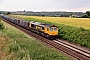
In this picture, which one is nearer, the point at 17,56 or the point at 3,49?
the point at 17,56

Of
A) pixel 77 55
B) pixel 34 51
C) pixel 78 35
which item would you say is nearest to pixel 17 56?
pixel 34 51

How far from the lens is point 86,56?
2816cm

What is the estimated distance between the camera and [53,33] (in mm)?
42094

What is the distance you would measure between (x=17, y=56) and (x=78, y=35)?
810 inches

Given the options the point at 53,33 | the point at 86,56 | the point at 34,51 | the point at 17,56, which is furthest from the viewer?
the point at 53,33

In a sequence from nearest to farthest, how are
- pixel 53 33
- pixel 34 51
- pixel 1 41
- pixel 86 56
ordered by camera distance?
pixel 34 51 < pixel 86 56 < pixel 1 41 < pixel 53 33

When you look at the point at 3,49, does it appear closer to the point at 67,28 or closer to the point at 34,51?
the point at 34,51

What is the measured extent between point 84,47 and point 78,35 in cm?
518

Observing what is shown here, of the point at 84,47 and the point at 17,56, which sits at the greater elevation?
the point at 17,56

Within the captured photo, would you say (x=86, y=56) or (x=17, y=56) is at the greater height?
(x=17, y=56)

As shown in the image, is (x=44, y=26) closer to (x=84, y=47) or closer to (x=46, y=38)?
(x=46, y=38)

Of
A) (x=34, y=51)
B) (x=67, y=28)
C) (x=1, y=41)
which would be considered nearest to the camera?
(x=34, y=51)

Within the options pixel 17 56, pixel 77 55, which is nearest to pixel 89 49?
pixel 77 55

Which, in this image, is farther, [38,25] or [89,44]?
[38,25]
